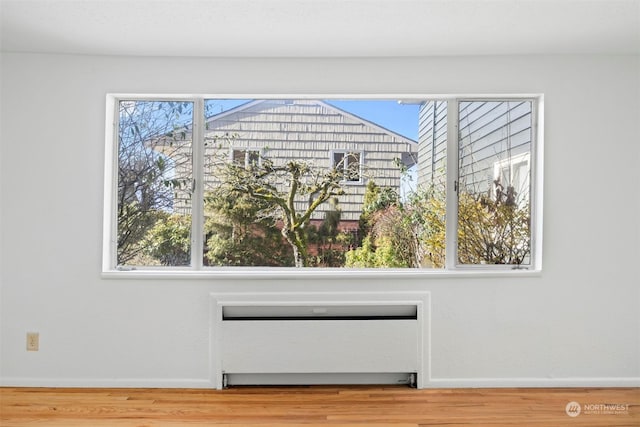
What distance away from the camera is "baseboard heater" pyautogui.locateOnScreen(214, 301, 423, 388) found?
9.30 feet

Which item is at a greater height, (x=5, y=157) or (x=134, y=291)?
(x=5, y=157)

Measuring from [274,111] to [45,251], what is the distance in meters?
1.83

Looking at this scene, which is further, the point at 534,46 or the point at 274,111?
the point at 274,111

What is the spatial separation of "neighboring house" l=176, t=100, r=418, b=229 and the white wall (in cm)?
54

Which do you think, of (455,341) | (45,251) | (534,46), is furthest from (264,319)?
(534,46)

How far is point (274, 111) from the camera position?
3.07m

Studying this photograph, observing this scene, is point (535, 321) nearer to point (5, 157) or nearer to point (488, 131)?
point (488, 131)

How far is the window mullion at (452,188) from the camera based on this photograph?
298 cm

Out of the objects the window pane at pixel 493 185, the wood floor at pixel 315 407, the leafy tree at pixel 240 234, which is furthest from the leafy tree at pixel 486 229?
the leafy tree at pixel 240 234

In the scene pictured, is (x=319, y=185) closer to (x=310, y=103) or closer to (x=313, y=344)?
(x=310, y=103)

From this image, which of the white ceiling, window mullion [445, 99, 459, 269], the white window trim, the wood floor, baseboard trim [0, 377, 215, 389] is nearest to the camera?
the white ceiling

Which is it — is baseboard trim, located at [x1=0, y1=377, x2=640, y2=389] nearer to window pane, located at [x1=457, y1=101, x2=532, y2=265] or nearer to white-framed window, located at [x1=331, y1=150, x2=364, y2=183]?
window pane, located at [x1=457, y1=101, x2=532, y2=265]

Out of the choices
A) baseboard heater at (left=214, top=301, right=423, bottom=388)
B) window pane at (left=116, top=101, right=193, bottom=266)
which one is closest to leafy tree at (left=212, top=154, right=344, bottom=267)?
window pane at (left=116, top=101, right=193, bottom=266)

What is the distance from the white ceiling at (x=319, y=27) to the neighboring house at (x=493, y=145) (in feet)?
1.27
